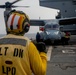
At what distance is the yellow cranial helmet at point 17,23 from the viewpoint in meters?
3.48

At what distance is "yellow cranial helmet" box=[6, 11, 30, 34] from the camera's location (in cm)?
348

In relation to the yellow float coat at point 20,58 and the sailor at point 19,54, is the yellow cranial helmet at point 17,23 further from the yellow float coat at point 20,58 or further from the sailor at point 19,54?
the yellow float coat at point 20,58

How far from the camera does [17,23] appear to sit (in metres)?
3.49

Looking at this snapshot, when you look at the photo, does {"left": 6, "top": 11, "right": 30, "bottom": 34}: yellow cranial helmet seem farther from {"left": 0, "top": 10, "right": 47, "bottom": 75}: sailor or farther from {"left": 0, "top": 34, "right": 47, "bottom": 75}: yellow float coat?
{"left": 0, "top": 34, "right": 47, "bottom": 75}: yellow float coat

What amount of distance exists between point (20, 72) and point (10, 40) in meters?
0.40

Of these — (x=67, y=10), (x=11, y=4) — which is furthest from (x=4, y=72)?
(x=67, y=10)

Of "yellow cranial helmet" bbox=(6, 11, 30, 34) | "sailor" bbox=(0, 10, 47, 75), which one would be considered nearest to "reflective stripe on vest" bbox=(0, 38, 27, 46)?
"sailor" bbox=(0, 10, 47, 75)

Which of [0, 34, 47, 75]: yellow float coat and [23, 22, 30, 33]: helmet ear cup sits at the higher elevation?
[23, 22, 30, 33]: helmet ear cup

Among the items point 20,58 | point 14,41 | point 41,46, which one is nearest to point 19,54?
point 20,58

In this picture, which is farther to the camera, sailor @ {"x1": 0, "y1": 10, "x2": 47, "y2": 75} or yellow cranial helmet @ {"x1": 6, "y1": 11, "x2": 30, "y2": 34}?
yellow cranial helmet @ {"x1": 6, "y1": 11, "x2": 30, "y2": 34}

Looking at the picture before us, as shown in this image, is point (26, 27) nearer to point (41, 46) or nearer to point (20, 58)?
point (41, 46)

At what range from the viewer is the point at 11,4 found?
38688 mm

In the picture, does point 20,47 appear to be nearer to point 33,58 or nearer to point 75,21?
point 33,58

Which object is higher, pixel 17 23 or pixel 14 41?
pixel 17 23
